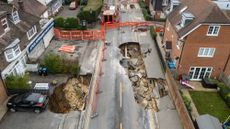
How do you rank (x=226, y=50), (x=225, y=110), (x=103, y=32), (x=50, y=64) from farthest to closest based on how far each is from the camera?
(x=103, y=32) → (x=50, y=64) → (x=226, y=50) → (x=225, y=110)

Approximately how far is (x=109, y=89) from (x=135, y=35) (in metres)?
17.7

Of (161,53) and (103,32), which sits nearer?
(161,53)

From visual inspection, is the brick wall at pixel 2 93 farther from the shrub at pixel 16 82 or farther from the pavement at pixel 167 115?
the pavement at pixel 167 115

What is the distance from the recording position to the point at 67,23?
131 feet

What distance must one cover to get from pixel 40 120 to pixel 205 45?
21461 millimetres

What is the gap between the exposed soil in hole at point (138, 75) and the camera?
84.2 feet

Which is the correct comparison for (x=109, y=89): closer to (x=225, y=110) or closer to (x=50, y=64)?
(x=50, y=64)

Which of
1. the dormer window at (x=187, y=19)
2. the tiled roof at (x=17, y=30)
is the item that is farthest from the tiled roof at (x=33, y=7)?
the dormer window at (x=187, y=19)

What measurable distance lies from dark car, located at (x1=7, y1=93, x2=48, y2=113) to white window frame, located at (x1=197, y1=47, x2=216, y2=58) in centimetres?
1992

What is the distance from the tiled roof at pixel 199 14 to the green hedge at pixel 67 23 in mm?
17508

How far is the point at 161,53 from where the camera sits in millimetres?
33375

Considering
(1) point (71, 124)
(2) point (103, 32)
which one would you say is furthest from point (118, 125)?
(2) point (103, 32)

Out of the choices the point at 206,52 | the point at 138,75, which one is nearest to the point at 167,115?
the point at 138,75

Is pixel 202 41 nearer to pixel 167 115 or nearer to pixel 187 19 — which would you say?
pixel 187 19
